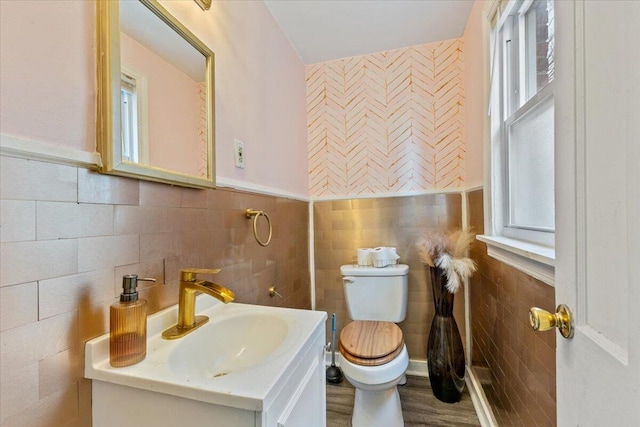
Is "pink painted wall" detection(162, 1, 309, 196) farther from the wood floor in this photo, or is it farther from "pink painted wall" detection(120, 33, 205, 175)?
the wood floor

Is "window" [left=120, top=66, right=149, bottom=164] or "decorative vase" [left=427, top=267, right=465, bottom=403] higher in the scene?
"window" [left=120, top=66, right=149, bottom=164]

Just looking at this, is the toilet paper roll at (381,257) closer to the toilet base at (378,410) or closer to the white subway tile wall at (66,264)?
the toilet base at (378,410)

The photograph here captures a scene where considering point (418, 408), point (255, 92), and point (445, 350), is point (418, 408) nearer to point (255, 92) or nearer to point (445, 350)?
point (445, 350)

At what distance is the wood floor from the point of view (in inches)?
60.3

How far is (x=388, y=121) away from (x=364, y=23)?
0.63 metres

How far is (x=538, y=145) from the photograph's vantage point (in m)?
1.06

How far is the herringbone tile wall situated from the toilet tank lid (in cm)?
55

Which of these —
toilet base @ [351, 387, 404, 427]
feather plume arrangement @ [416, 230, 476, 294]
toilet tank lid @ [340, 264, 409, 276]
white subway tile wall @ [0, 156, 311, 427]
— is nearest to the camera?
white subway tile wall @ [0, 156, 311, 427]

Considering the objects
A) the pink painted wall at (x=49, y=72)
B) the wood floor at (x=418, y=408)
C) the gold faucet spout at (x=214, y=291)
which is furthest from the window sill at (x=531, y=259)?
the pink painted wall at (x=49, y=72)

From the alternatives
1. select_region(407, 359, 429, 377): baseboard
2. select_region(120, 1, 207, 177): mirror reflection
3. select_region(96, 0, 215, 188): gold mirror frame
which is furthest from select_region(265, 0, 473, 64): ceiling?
select_region(407, 359, 429, 377): baseboard

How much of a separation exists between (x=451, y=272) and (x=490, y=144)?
2.35ft

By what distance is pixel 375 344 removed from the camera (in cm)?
145

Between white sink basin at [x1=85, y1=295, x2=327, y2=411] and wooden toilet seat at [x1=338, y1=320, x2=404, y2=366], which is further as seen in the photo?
wooden toilet seat at [x1=338, y1=320, x2=404, y2=366]

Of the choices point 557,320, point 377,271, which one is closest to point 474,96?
point 377,271
